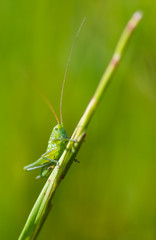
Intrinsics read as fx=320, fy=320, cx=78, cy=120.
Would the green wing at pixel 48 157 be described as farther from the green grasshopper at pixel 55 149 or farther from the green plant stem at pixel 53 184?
the green plant stem at pixel 53 184

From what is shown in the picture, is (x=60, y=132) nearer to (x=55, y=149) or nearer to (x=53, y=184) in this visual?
(x=55, y=149)

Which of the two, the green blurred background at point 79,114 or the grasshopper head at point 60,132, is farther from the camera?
the green blurred background at point 79,114

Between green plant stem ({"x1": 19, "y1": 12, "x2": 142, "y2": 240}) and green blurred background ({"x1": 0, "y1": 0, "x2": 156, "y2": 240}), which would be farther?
green blurred background ({"x1": 0, "y1": 0, "x2": 156, "y2": 240})

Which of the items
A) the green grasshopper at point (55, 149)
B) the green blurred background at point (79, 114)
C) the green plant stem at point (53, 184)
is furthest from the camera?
the green blurred background at point (79, 114)

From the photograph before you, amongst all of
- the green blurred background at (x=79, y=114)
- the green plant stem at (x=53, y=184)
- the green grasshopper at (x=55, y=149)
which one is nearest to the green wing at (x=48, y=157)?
the green grasshopper at (x=55, y=149)

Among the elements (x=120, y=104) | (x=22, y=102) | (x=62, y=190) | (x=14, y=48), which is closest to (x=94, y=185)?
(x=62, y=190)

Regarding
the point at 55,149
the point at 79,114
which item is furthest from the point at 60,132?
the point at 79,114

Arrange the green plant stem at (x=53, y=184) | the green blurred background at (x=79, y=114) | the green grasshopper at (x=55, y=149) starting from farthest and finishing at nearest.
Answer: the green blurred background at (x=79, y=114) < the green grasshopper at (x=55, y=149) < the green plant stem at (x=53, y=184)

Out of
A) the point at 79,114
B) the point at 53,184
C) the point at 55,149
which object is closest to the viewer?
the point at 53,184

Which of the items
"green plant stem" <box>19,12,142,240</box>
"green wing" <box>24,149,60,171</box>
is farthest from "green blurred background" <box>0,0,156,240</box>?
"green plant stem" <box>19,12,142,240</box>

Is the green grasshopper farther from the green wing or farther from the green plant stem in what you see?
the green plant stem
